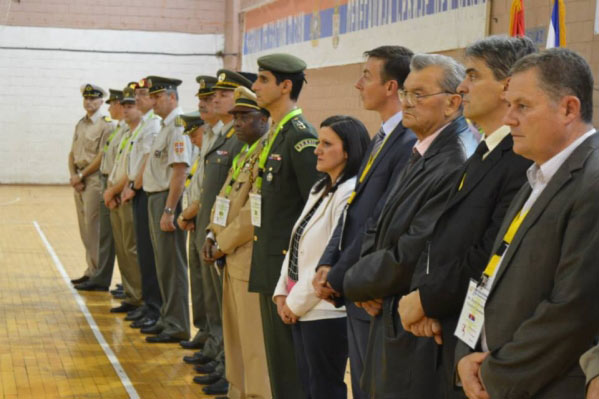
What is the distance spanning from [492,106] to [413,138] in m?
0.59

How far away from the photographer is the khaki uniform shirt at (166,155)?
549 cm

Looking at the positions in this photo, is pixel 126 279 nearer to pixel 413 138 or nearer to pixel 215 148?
pixel 215 148

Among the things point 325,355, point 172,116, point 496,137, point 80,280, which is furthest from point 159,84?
point 496,137

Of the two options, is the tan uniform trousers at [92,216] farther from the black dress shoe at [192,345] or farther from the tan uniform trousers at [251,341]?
the tan uniform trousers at [251,341]

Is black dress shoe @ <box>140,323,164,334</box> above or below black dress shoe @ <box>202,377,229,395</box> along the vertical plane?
below

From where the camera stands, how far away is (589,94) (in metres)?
1.83

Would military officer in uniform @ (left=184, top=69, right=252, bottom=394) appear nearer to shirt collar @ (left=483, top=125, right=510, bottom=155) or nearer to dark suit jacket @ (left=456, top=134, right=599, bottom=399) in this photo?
shirt collar @ (left=483, top=125, right=510, bottom=155)

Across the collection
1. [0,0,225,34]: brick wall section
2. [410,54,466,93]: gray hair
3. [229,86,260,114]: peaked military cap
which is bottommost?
[229,86,260,114]: peaked military cap

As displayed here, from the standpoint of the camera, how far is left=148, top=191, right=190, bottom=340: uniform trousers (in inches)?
216

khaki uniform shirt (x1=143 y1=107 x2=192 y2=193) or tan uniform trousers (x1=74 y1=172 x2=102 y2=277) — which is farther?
tan uniform trousers (x1=74 y1=172 x2=102 y2=277)

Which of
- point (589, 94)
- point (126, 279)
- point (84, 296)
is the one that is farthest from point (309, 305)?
point (84, 296)

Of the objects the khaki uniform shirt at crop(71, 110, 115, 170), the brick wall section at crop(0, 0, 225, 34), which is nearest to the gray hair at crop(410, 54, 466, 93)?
the khaki uniform shirt at crop(71, 110, 115, 170)

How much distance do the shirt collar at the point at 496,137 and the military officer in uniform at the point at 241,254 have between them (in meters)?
1.79

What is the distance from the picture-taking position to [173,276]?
550 centimetres
